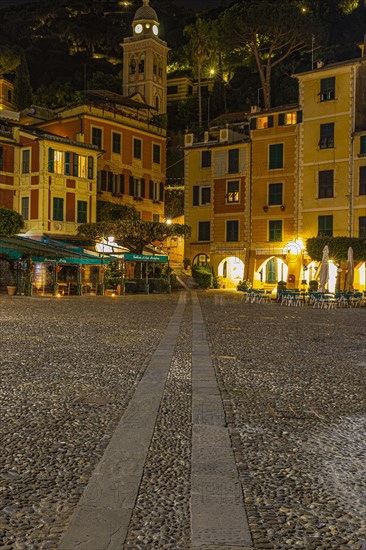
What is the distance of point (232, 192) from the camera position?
144ft

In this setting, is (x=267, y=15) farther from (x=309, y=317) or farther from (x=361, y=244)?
(x=309, y=317)

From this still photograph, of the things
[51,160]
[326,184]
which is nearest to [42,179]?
[51,160]

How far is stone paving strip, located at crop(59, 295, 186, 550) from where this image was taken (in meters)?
2.94

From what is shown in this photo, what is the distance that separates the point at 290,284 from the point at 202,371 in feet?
102

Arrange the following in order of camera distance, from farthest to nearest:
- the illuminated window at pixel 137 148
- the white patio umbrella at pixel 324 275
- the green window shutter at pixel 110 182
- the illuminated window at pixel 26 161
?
1. the illuminated window at pixel 137 148
2. the green window shutter at pixel 110 182
3. the illuminated window at pixel 26 161
4. the white patio umbrella at pixel 324 275

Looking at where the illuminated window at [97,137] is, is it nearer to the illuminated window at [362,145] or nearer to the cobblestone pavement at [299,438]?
the illuminated window at [362,145]

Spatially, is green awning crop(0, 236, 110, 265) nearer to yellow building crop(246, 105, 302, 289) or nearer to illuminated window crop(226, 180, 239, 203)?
yellow building crop(246, 105, 302, 289)

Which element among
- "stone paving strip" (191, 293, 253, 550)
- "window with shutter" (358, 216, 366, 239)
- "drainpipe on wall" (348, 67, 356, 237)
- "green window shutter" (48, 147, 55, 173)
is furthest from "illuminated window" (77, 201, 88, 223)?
"stone paving strip" (191, 293, 253, 550)

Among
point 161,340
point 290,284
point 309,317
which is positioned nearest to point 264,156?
point 290,284

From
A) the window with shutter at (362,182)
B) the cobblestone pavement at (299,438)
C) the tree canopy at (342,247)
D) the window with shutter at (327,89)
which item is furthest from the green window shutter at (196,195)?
the cobblestone pavement at (299,438)

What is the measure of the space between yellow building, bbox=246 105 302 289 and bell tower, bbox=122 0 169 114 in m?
32.5

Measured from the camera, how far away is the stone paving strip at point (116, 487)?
2.94m

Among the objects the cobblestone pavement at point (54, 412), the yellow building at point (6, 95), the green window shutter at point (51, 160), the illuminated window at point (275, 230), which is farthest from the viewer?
the yellow building at point (6, 95)

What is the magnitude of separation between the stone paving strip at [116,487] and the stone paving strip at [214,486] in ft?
1.25
